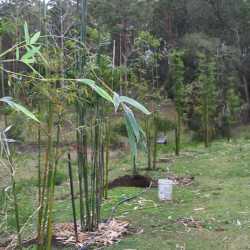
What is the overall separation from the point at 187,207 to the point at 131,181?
1515 millimetres

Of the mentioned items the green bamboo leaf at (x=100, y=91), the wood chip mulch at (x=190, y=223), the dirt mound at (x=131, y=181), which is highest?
the green bamboo leaf at (x=100, y=91)

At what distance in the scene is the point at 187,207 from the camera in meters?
4.61


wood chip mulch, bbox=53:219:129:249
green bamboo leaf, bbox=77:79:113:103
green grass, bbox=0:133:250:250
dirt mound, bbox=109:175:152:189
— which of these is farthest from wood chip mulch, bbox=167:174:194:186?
green bamboo leaf, bbox=77:79:113:103

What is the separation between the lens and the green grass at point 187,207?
3598 millimetres

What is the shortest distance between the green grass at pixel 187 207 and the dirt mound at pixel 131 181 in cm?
30

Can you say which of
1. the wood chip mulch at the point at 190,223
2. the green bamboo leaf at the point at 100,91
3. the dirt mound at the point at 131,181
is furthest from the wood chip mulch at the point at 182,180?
the green bamboo leaf at the point at 100,91

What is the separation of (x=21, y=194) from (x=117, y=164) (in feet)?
8.19

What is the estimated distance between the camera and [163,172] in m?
6.71

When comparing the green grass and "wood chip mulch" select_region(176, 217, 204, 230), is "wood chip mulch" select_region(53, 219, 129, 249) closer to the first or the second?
the green grass

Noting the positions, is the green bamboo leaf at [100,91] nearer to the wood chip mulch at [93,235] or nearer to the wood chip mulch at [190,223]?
the wood chip mulch at [93,235]

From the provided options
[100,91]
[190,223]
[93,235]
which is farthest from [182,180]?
[100,91]

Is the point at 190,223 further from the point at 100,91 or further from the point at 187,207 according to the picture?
the point at 100,91

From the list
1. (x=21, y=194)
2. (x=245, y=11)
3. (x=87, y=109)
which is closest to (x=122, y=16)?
(x=245, y=11)

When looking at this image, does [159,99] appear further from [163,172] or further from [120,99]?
[120,99]
